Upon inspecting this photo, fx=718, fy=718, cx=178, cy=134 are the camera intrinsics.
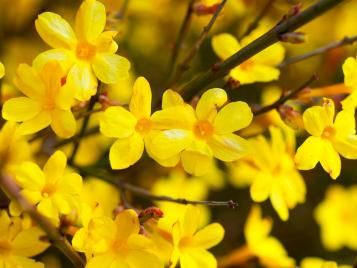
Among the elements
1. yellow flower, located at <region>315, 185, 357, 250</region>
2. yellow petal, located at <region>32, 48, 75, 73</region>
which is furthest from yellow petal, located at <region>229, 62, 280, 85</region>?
yellow flower, located at <region>315, 185, 357, 250</region>

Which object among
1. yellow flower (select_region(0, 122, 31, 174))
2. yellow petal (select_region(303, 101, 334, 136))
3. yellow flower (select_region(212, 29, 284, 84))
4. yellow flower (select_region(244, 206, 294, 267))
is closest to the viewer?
yellow flower (select_region(0, 122, 31, 174))

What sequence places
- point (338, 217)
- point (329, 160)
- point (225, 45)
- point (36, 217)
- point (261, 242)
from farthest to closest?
point (338, 217) < point (261, 242) < point (225, 45) < point (329, 160) < point (36, 217)

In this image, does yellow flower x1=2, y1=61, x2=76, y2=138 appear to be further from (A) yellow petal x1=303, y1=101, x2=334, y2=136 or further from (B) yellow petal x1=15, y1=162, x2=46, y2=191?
(A) yellow petal x1=303, y1=101, x2=334, y2=136

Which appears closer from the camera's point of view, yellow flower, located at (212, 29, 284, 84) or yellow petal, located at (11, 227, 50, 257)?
yellow petal, located at (11, 227, 50, 257)

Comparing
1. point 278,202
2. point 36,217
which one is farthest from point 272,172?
point 36,217

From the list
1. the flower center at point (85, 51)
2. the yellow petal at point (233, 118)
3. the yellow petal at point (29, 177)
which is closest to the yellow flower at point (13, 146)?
the yellow petal at point (29, 177)

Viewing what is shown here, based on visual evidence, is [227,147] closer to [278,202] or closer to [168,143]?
[168,143]
